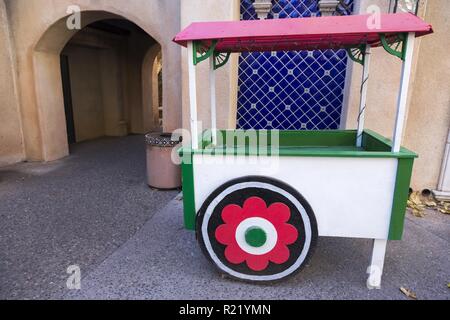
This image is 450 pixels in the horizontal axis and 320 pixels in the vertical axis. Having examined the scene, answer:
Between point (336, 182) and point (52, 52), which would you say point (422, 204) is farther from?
point (52, 52)

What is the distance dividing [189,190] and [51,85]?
483 cm

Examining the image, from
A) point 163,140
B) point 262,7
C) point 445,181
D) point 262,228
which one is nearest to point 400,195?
point 262,228

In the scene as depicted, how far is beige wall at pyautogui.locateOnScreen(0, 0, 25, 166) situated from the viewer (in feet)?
17.7

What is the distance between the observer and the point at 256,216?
7.68ft

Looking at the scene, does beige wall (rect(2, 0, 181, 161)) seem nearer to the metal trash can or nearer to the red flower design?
the metal trash can

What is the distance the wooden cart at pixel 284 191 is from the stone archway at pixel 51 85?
405cm

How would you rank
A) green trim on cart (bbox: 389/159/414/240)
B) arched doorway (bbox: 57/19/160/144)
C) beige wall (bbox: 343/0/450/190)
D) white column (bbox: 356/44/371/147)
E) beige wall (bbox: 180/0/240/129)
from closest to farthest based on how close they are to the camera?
green trim on cart (bbox: 389/159/414/240) < white column (bbox: 356/44/371/147) < beige wall (bbox: 343/0/450/190) < beige wall (bbox: 180/0/240/129) < arched doorway (bbox: 57/19/160/144)

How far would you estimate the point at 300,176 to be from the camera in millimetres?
2307

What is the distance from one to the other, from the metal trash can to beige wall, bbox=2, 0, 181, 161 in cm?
50

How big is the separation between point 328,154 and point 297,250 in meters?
0.76

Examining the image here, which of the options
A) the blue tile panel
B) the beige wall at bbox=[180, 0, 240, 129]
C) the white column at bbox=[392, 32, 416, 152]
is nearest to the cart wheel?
the white column at bbox=[392, 32, 416, 152]

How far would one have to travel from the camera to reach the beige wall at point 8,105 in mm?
5402
